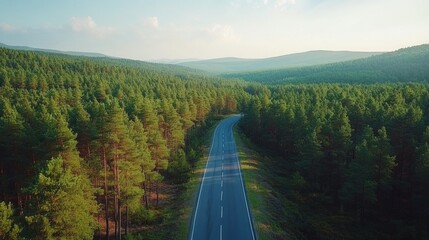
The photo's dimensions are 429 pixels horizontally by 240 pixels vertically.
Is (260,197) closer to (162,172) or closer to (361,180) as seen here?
(361,180)

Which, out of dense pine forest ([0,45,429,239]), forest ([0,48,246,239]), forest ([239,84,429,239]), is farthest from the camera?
forest ([239,84,429,239])

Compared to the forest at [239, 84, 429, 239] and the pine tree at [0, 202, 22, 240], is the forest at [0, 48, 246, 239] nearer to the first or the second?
the pine tree at [0, 202, 22, 240]

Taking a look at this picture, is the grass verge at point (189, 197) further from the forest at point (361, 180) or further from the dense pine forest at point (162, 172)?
the forest at point (361, 180)

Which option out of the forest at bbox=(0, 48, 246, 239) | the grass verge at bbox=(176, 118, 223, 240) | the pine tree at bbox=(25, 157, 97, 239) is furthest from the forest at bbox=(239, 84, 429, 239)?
the pine tree at bbox=(25, 157, 97, 239)

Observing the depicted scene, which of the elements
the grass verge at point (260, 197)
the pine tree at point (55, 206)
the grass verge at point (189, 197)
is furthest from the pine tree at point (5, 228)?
the grass verge at point (260, 197)

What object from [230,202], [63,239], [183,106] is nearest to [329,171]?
[230,202]

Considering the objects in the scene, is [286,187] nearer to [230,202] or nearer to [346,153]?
[346,153]

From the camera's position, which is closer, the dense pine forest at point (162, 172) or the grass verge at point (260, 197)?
the dense pine forest at point (162, 172)

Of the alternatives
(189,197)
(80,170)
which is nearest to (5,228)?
(80,170)
